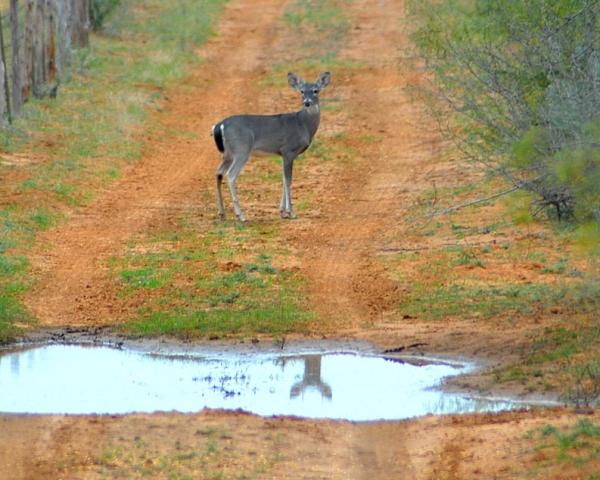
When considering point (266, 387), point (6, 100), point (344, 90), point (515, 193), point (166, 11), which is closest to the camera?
point (266, 387)

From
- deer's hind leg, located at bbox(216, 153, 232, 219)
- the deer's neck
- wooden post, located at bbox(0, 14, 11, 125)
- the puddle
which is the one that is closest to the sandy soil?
deer's hind leg, located at bbox(216, 153, 232, 219)

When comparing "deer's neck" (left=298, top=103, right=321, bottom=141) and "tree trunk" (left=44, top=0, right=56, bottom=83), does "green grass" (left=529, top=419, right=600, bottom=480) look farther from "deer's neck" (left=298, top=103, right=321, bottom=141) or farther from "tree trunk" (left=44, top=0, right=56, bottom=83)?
"tree trunk" (left=44, top=0, right=56, bottom=83)

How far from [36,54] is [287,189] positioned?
12020 millimetres

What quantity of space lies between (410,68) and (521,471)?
24726 mm

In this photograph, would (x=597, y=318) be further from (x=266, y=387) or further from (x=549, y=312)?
(x=266, y=387)

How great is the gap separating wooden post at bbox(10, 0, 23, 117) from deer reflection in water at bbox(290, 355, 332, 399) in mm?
16299

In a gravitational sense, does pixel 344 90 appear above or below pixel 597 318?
above

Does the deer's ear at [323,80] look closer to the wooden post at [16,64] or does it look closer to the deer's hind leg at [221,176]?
the deer's hind leg at [221,176]

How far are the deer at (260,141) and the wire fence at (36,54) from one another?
25.1 feet

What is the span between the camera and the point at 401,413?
1183cm

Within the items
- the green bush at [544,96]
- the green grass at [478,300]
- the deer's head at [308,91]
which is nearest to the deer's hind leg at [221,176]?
the deer's head at [308,91]

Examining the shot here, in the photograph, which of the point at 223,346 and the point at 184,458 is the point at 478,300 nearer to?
the point at 223,346

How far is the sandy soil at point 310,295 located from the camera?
10.2 metres

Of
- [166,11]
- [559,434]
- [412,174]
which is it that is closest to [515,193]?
[559,434]
